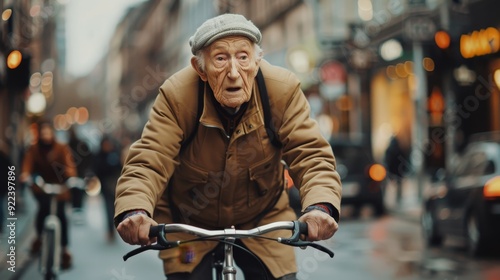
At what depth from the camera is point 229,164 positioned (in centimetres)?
392

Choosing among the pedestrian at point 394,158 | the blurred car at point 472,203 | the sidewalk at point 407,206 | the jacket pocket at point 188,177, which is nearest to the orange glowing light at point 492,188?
the blurred car at point 472,203

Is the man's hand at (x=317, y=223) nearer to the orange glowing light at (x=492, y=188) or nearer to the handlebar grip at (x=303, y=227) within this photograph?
the handlebar grip at (x=303, y=227)

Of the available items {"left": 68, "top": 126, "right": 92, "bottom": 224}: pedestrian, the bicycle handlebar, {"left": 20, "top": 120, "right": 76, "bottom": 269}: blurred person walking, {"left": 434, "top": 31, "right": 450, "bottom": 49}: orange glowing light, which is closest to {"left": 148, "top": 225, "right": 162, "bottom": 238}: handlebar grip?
the bicycle handlebar

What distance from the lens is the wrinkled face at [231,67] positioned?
3672 millimetres

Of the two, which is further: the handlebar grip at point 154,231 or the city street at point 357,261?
the city street at point 357,261

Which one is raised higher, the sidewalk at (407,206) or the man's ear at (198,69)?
the sidewalk at (407,206)

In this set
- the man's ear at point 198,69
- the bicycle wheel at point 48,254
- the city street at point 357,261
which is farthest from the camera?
the city street at point 357,261

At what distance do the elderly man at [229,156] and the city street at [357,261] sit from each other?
17.9 ft

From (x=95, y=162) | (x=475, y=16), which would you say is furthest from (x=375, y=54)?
(x=95, y=162)

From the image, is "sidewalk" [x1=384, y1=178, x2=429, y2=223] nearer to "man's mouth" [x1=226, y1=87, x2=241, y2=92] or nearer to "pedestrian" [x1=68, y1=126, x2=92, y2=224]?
"pedestrian" [x1=68, y1=126, x2=92, y2=224]

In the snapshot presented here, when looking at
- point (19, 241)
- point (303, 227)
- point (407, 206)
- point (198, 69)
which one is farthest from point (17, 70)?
point (407, 206)

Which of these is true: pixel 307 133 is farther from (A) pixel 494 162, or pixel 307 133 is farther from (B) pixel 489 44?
(B) pixel 489 44

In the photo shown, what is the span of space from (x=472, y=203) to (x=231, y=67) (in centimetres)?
860

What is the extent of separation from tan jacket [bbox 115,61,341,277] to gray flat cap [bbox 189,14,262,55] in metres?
0.31
